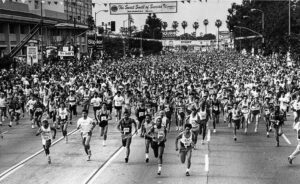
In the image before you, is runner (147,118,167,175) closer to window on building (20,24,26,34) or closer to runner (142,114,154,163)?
runner (142,114,154,163)

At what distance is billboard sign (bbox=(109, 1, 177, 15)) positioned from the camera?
41.4m

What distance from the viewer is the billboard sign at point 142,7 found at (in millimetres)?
41375

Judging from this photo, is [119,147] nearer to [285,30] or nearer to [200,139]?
[200,139]

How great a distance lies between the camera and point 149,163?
52.6 ft

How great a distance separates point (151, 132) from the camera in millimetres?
15406

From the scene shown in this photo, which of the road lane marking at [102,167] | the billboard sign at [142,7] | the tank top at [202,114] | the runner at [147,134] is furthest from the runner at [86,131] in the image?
the billboard sign at [142,7]

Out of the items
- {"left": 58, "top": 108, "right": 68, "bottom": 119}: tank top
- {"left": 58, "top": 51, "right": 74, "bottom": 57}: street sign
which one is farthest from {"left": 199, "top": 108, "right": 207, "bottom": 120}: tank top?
{"left": 58, "top": 51, "right": 74, "bottom": 57}: street sign

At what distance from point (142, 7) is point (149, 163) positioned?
27.1 m

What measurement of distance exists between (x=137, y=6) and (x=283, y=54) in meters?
20.5

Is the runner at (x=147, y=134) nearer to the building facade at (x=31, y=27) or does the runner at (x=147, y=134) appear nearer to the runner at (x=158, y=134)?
the runner at (x=158, y=134)

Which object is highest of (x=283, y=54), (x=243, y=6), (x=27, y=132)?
(x=243, y=6)

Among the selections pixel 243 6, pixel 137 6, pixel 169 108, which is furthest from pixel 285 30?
pixel 243 6

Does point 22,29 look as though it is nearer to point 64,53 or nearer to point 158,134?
point 64,53

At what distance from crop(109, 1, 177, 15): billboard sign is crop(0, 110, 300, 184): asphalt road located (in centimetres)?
2168
